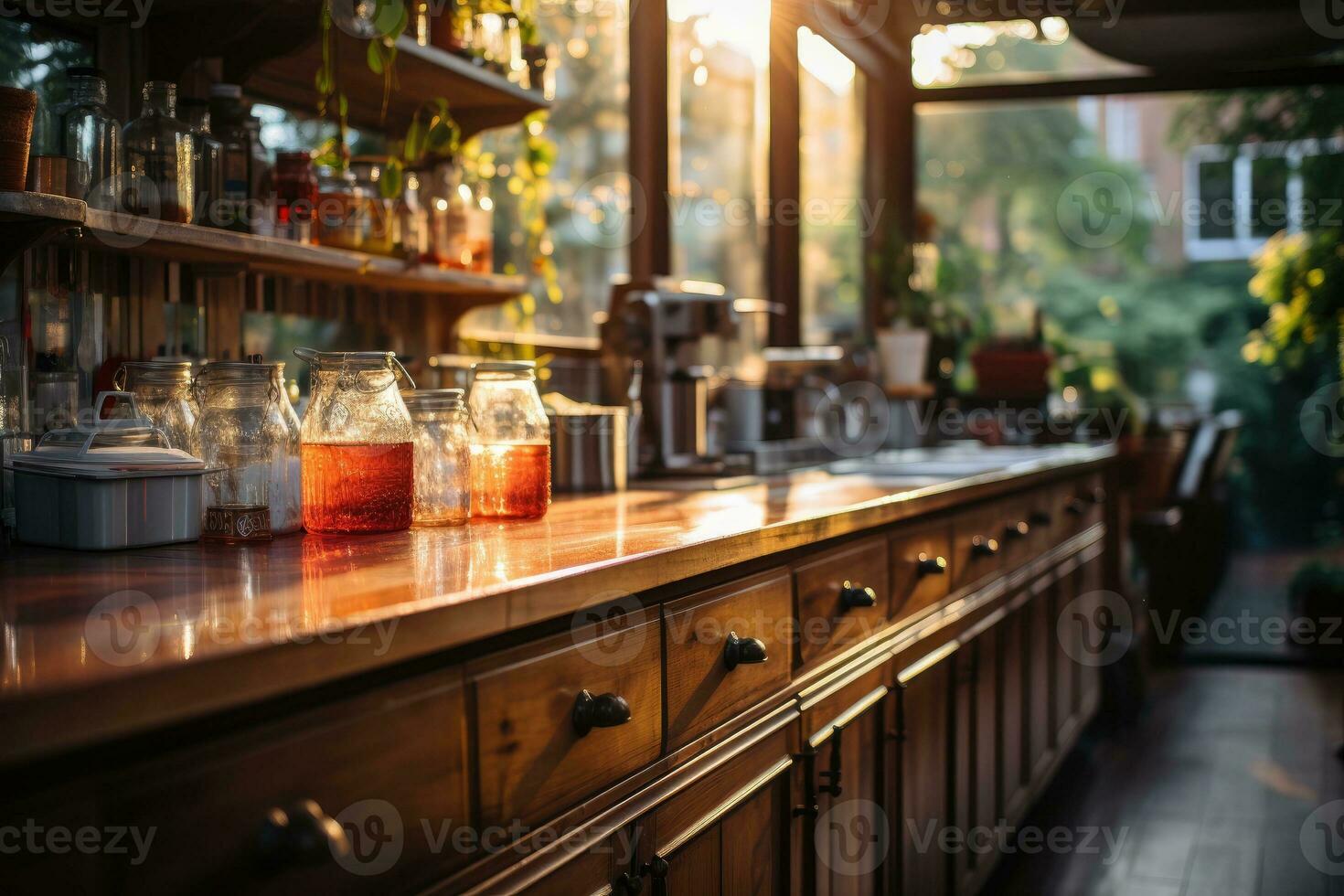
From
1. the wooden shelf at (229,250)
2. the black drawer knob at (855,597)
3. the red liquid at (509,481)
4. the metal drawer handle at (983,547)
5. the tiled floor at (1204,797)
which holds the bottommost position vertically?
the tiled floor at (1204,797)

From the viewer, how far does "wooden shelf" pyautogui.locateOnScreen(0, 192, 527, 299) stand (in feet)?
4.17

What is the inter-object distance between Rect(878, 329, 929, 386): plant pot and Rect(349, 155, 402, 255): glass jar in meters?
2.66

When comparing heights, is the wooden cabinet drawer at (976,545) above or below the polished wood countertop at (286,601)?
below

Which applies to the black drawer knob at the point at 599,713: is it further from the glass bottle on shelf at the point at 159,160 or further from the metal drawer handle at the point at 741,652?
the glass bottle on shelf at the point at 159,160

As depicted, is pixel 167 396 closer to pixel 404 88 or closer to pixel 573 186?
pixel 404 88

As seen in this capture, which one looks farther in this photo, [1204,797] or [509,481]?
[1204,797]

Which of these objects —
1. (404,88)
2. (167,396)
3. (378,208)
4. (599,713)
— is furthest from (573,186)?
(599,713)

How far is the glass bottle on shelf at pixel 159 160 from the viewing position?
1.48 m

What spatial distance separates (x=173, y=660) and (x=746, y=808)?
0.90 m

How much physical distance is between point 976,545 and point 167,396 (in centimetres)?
156

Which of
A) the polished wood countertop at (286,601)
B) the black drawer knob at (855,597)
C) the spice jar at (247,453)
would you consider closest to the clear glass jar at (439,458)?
the polished wood countertop at (286,601)

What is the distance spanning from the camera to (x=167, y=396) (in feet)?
4.72

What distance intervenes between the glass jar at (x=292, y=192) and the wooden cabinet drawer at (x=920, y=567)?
3.36ft

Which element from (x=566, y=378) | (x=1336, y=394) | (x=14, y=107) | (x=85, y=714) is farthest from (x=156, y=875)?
(x=1336, y=394)
